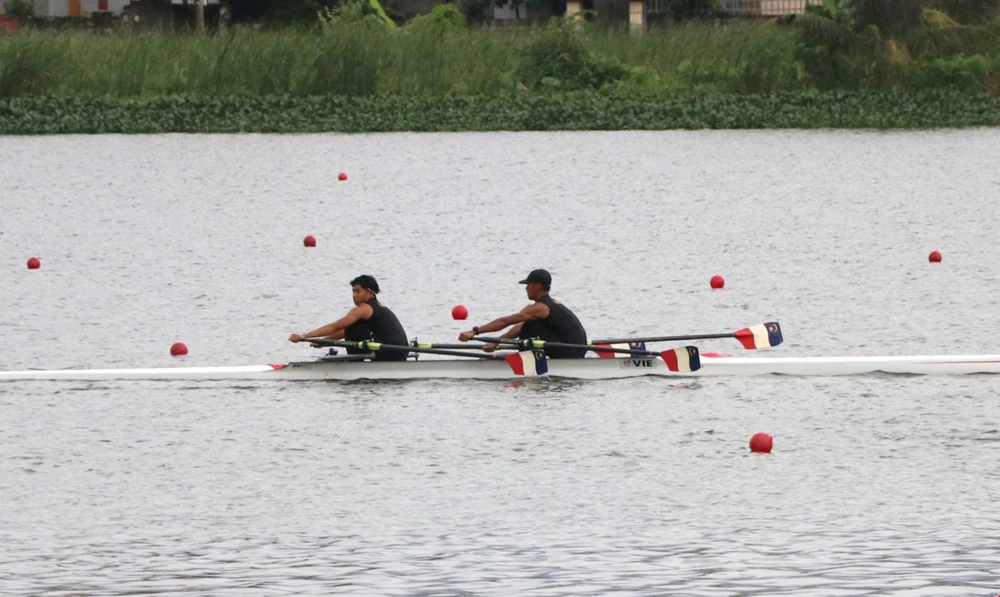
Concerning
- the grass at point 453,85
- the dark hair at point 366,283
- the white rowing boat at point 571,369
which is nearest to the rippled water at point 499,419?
the white rowing boat at point 571,369

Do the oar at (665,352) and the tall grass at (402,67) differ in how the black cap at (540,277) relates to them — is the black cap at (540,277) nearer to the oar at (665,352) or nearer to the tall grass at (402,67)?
the oar at (665,352)

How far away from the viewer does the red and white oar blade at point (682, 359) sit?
19.0 meters

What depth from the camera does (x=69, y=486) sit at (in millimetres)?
15203

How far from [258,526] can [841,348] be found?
363 inches

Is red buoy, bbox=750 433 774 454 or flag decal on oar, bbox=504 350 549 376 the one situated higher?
flag decal on oar, bbox=504 350 549 376

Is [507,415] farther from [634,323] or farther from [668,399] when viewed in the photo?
[634,323]

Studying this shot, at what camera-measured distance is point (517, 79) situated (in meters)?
51.8

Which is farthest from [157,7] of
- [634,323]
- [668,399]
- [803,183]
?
[668,399]

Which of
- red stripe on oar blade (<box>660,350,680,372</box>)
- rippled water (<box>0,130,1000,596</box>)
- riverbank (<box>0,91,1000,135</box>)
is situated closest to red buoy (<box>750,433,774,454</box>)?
rippled water (<box>0,130,1000,596</box>)

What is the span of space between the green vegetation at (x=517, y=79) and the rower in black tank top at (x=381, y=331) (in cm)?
2875

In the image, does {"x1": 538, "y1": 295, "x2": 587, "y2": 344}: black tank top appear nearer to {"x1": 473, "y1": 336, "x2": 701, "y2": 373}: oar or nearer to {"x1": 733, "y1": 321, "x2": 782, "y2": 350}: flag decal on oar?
{"x1": 473, "y1": 336, "x2": 701, "y2": 373}: oar

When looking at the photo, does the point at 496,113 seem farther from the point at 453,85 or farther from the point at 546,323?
the point at 546,323

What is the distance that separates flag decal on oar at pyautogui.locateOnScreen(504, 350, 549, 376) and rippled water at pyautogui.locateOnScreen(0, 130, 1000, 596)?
237 mm

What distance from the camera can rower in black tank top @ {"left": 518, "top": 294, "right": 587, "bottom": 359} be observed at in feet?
62.6
